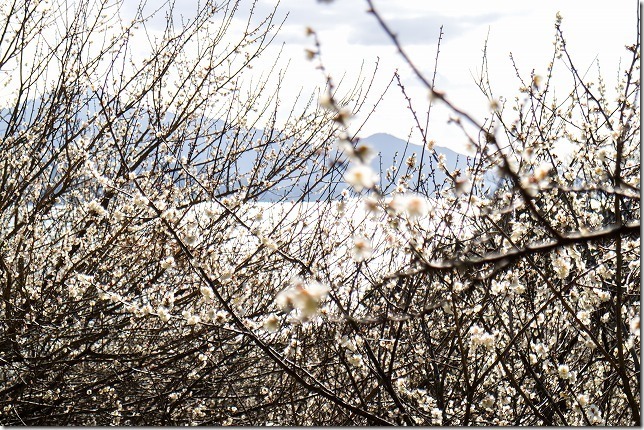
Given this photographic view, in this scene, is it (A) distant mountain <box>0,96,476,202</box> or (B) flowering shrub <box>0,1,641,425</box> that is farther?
(A) distant mountain <box>0,96,476,202</box>

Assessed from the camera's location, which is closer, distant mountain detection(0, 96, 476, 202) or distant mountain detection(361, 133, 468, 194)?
distant mountain detection(361, 133, 468, 194)

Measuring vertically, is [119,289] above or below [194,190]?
below

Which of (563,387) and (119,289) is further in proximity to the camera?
(119,289)

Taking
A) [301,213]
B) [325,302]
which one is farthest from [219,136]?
[325,302]

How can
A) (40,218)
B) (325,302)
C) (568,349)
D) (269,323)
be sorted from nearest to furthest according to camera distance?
1. (269,323)
2. (325,302)
3. (568,349)
4. (40,218)

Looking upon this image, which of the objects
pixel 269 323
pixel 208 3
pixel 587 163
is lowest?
pixel 269 323

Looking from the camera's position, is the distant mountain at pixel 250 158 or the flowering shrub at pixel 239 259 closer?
the flowering shrub at pixel 239 259

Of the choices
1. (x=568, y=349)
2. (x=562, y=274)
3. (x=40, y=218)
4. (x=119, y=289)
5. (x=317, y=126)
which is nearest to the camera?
(x=562, y=274)

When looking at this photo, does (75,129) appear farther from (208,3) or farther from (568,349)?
(568,349)

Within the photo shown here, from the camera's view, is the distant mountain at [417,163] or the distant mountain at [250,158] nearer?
the distant mountain at [417,163]

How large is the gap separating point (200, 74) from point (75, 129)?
794mm

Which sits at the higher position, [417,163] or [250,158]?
[250,158]

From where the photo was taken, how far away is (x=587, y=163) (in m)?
2.80

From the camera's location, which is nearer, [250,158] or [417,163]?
[417,163]
